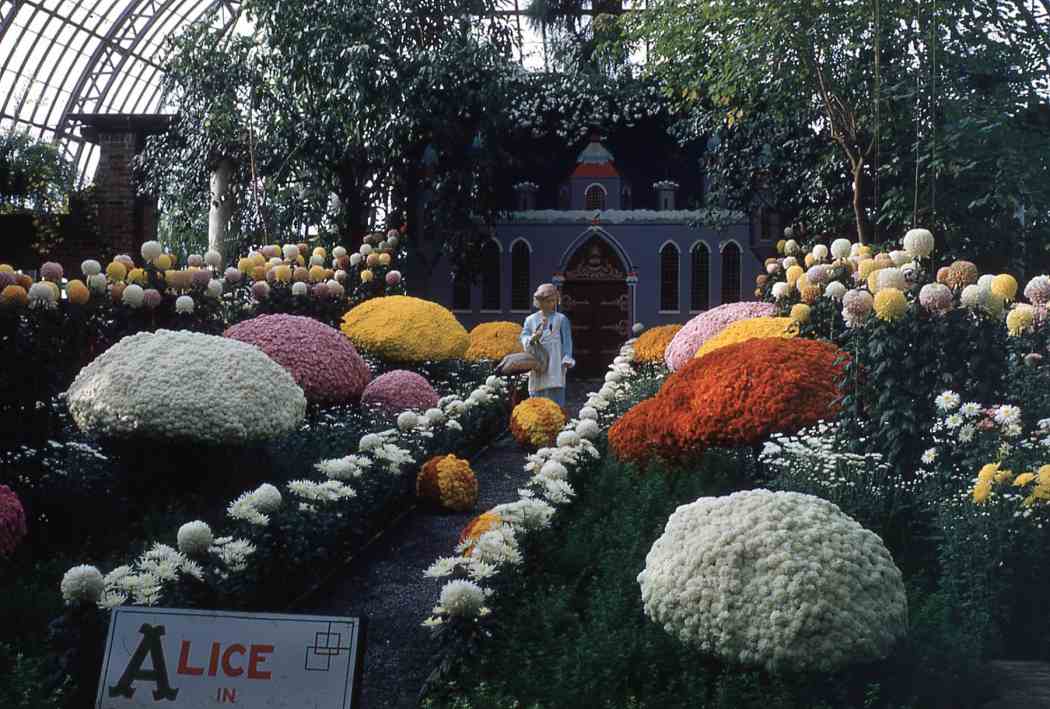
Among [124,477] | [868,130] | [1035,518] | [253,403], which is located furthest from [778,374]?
[868,130]

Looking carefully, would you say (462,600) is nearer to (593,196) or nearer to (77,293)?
(77,293)

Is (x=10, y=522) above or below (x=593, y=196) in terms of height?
below

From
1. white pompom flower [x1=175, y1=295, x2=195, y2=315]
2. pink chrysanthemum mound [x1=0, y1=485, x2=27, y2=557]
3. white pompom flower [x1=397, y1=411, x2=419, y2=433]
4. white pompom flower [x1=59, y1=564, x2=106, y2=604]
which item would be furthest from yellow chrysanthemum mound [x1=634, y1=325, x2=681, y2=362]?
white pompom flower [x1=59, y1=564, x2=106, y2=604]

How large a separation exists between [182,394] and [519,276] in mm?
13550

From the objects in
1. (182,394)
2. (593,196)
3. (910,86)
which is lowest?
(182,394)

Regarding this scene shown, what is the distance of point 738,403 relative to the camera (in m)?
6.82

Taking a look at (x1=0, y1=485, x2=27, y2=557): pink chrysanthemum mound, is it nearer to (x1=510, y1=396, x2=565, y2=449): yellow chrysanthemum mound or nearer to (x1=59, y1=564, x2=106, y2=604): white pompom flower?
(x1=59, y1=564, x2=106, y2=604): white pompom flower

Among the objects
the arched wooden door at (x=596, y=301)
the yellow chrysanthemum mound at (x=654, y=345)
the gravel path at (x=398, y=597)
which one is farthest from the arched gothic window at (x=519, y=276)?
the gravel path at (x=398, y=597)

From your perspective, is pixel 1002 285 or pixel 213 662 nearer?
pixel 213 662

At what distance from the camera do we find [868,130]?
14.5 meters

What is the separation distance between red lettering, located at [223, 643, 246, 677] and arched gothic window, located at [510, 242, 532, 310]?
16837 mm

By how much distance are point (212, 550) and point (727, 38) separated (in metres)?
10.8

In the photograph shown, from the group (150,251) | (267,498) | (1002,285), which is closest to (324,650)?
(267,498)

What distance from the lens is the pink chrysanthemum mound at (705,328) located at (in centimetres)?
1156
